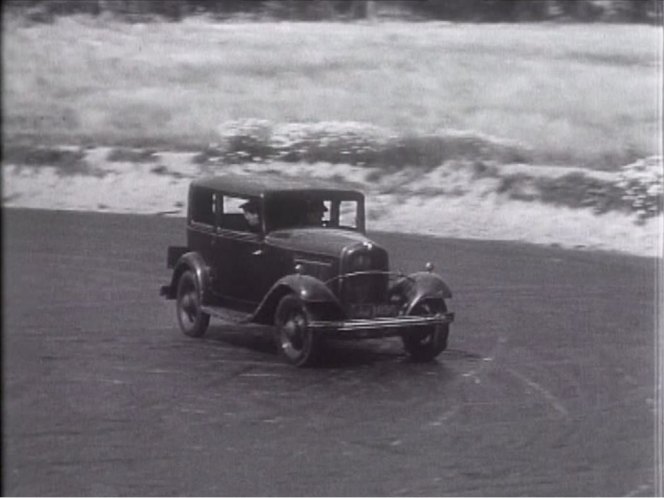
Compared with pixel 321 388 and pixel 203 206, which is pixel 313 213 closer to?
pixel 203 206

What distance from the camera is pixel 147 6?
457 centimetres

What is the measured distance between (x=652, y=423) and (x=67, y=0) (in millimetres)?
2547

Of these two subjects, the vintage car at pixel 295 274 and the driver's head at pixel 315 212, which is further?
the driver's head at pixel 315 212

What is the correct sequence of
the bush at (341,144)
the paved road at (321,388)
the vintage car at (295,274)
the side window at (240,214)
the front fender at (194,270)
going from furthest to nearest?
1. the side window at (240,214)
2. the front fender at (194,270)
3. the vintage car at (295,274)
4. the bush at (341,144)
5. the paved road at (321,388)

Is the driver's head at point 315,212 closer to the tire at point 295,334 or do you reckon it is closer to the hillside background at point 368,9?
the tire at point 295,334

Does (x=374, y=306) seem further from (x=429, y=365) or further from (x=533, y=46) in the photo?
(x=533, y=46)

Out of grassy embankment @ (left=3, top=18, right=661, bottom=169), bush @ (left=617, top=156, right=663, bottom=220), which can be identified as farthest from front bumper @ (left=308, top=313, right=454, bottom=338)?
bush @ (left=617, top=156, right=663, bottom=220)

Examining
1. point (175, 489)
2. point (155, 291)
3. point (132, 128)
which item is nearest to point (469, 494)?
point (175, 489)

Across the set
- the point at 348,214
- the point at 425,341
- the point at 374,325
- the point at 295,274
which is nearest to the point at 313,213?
the point at 348,214

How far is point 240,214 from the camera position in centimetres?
507

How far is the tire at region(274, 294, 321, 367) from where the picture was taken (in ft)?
15.4

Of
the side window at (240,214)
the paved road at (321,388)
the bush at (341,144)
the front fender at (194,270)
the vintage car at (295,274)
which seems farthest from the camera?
the side window at (240,214)

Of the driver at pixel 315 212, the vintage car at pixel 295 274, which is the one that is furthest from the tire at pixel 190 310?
the driver at pixel 315 212

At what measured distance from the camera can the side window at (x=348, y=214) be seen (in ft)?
16.0
